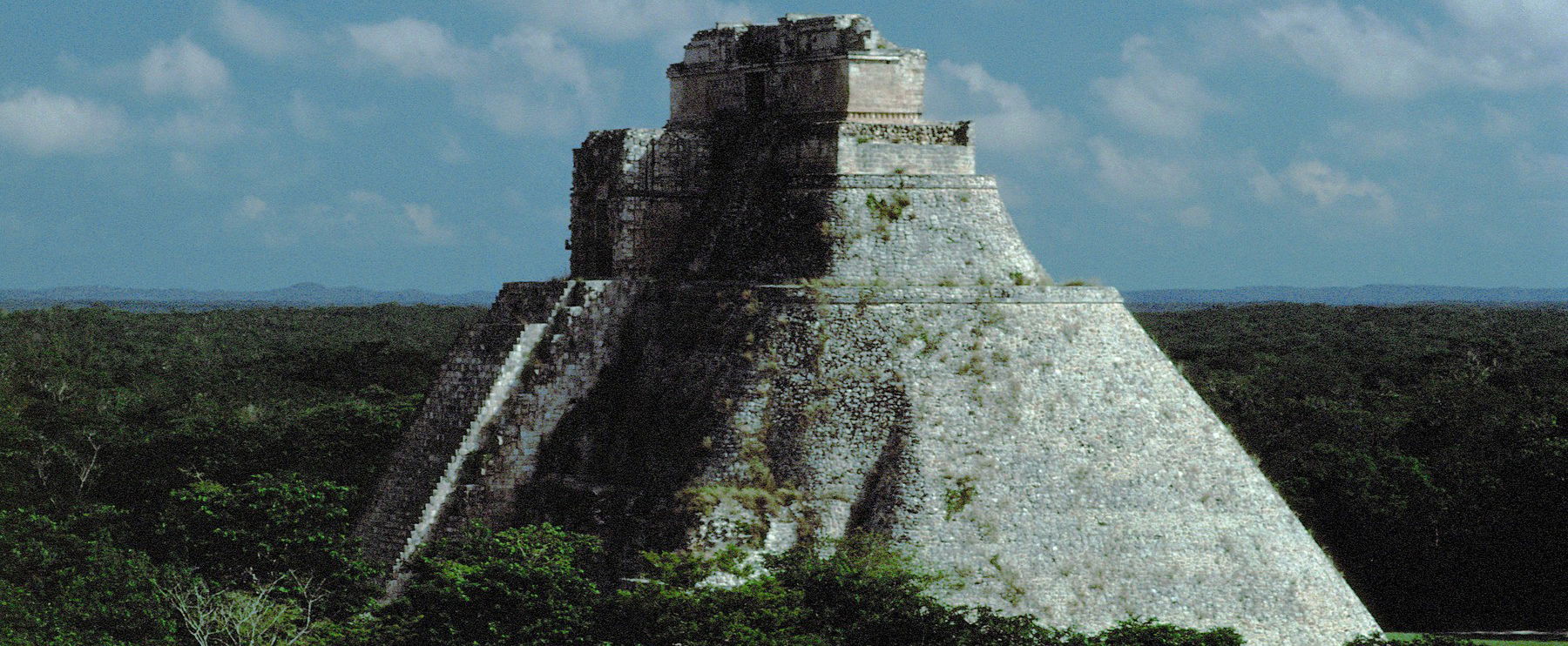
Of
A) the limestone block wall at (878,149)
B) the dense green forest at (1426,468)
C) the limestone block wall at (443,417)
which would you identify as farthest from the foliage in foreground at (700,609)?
the dense green forest at (1426,468)

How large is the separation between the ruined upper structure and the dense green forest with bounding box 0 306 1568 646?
946cm

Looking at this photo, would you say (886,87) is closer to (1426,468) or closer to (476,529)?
(476,529)

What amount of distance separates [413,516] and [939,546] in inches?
407

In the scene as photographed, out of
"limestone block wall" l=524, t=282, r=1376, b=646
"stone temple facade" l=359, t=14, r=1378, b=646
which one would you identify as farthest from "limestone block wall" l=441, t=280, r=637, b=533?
"limestone block wall" l=524, t=282, r=1376, b=646

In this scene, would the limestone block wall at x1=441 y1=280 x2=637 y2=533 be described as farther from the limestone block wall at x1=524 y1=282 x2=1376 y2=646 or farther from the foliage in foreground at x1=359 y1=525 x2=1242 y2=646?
the foliage in foreground at x1=359 y1=525 x2=1242 y2=646

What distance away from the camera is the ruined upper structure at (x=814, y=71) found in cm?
3397

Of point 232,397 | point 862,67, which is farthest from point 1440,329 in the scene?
point 862,67

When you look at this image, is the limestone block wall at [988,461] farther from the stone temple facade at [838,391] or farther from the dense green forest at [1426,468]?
the dense green forest at [1426,468]

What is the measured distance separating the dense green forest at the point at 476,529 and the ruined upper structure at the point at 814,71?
946cm

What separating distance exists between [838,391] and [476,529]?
6820 mm

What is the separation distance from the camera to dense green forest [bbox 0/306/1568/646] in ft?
91.8

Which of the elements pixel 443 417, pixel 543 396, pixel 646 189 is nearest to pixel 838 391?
pixel 543 396

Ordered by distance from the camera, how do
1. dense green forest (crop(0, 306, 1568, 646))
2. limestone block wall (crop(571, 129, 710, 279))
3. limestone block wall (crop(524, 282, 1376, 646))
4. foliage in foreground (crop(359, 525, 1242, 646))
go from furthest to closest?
1. limestone block wall (crop(571, 129, 710, 279))
2. limestone block wall (crop(524, 282, 1376, 646))
3. dense green forest (crop(0, 306, 1568, 646))
4. foliage in foreground (crop(359, 525, 1242, 646))

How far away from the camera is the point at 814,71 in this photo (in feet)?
113
